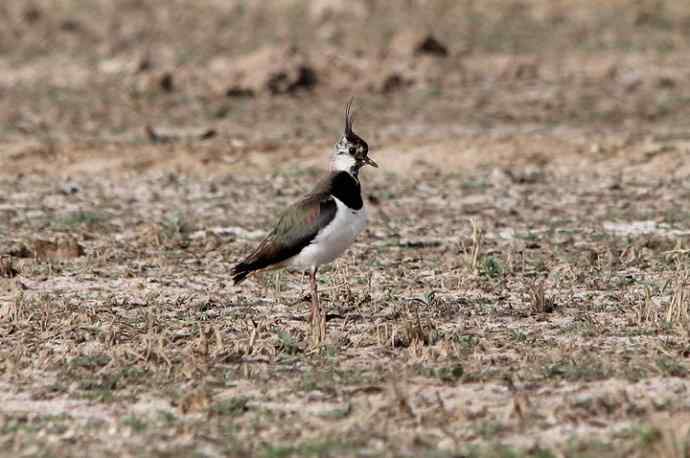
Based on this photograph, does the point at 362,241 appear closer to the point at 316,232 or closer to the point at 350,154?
the point at 350,154

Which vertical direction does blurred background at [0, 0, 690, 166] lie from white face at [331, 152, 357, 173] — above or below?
above

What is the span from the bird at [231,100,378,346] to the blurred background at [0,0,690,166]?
24.4 feet

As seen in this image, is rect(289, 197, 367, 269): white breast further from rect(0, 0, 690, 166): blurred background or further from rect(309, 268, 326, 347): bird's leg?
rect(0, 0, 690, 166): blurred background

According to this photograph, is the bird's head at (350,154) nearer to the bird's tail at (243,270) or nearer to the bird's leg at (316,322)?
the bird's leg at (316,322)

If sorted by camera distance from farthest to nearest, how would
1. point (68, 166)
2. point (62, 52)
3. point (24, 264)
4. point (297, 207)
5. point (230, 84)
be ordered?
point (62, 52) → point (230, 84) → point (68, 166) → point (24, 264) → point (297, 207)

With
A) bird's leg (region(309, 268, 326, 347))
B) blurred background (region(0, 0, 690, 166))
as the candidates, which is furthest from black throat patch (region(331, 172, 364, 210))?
blurred background (region(0, 0, 690, 166))

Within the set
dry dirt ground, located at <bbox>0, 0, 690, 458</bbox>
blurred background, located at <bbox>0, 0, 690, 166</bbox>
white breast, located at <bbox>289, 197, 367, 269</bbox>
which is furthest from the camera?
blurred background, located at <bbox>0, 0, 690, 166</bbox>

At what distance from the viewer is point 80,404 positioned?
6980mm

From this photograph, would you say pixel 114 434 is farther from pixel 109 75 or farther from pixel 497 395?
pixel 109 75

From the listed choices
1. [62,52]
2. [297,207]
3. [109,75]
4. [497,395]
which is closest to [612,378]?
[497,395]

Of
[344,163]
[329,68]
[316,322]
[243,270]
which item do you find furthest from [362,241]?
[329,68]

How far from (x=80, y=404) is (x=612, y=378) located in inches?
96.3

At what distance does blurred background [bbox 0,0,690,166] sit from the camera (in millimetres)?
17547

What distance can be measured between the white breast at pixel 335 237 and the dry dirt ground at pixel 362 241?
421 millimetres
